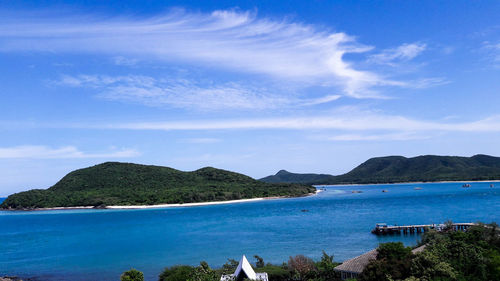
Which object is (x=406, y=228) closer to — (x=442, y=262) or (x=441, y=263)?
(x=442, y=262)

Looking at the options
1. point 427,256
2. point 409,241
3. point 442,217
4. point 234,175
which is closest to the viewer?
point 427,256

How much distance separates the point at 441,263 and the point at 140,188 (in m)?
139

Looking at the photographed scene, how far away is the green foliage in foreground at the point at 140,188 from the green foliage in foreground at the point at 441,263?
114340mm

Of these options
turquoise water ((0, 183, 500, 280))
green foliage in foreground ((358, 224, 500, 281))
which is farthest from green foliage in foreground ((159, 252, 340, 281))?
turquoise water ((0, 183, 500, 280))

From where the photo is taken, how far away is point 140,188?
482 feet

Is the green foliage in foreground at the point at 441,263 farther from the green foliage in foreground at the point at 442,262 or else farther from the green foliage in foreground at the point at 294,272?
the green foliage in foreground at the point at 294,272

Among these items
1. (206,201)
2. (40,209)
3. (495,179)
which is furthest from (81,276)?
(495,179)

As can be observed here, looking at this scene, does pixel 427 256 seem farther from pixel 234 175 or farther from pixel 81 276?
pixel 234 175

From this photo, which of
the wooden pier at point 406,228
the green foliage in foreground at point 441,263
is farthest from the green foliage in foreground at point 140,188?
the green foliage in foreground at point 441,263

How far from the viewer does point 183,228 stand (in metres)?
68.3

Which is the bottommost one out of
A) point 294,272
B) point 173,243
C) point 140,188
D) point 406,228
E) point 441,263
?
point 406,228

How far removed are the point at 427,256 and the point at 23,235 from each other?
72.6 m

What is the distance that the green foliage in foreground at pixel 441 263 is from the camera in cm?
1792

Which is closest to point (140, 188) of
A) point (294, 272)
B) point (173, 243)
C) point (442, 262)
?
point (173, 243)
